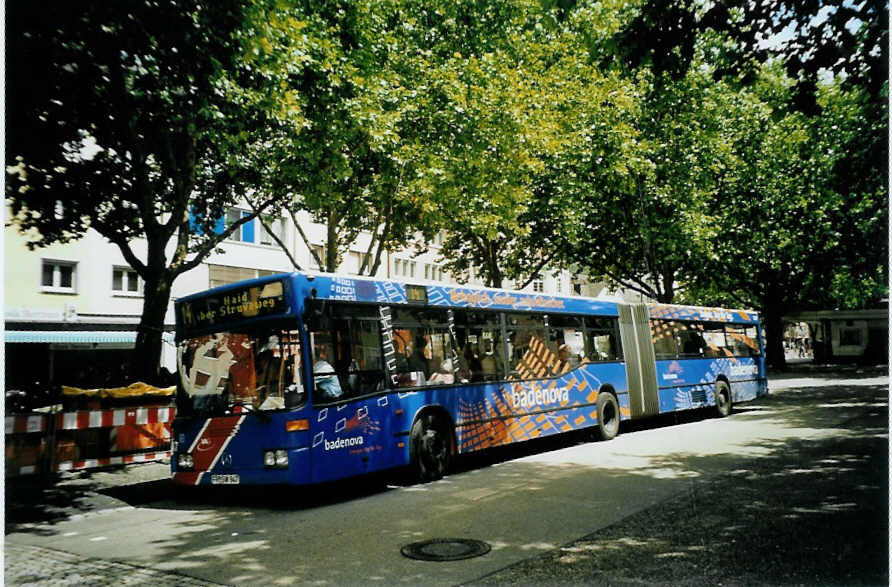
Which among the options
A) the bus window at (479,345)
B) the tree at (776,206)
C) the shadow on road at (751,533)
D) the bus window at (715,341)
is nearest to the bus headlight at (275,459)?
the bus window at (479,345)

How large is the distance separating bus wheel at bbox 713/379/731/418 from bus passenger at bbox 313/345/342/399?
12.1m

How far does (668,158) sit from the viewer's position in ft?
87.8

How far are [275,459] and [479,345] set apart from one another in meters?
4.00

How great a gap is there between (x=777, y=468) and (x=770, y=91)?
50.6 feet

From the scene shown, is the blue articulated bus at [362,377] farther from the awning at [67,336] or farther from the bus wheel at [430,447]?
the awning at [67,336]

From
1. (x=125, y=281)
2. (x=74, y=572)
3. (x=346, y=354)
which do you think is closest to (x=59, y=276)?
(x=125, y=281)

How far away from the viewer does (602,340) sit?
14594 millimetres

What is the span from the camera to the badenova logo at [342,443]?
8.58 metres

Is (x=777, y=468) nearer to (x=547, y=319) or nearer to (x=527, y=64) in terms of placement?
(x=547, y=319)

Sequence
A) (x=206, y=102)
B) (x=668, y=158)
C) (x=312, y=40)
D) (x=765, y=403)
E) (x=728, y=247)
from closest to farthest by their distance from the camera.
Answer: (x=206, y=102), (x=312, y=40), (x=765, y=403), (x=668, y=158), (x=728, y=247)

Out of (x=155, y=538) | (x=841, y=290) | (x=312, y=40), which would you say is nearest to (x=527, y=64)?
(x=312, y=40)

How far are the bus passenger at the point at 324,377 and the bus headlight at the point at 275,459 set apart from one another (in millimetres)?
754

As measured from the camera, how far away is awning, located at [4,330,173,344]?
23.6m

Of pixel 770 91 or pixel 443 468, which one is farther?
pixel 770 91
